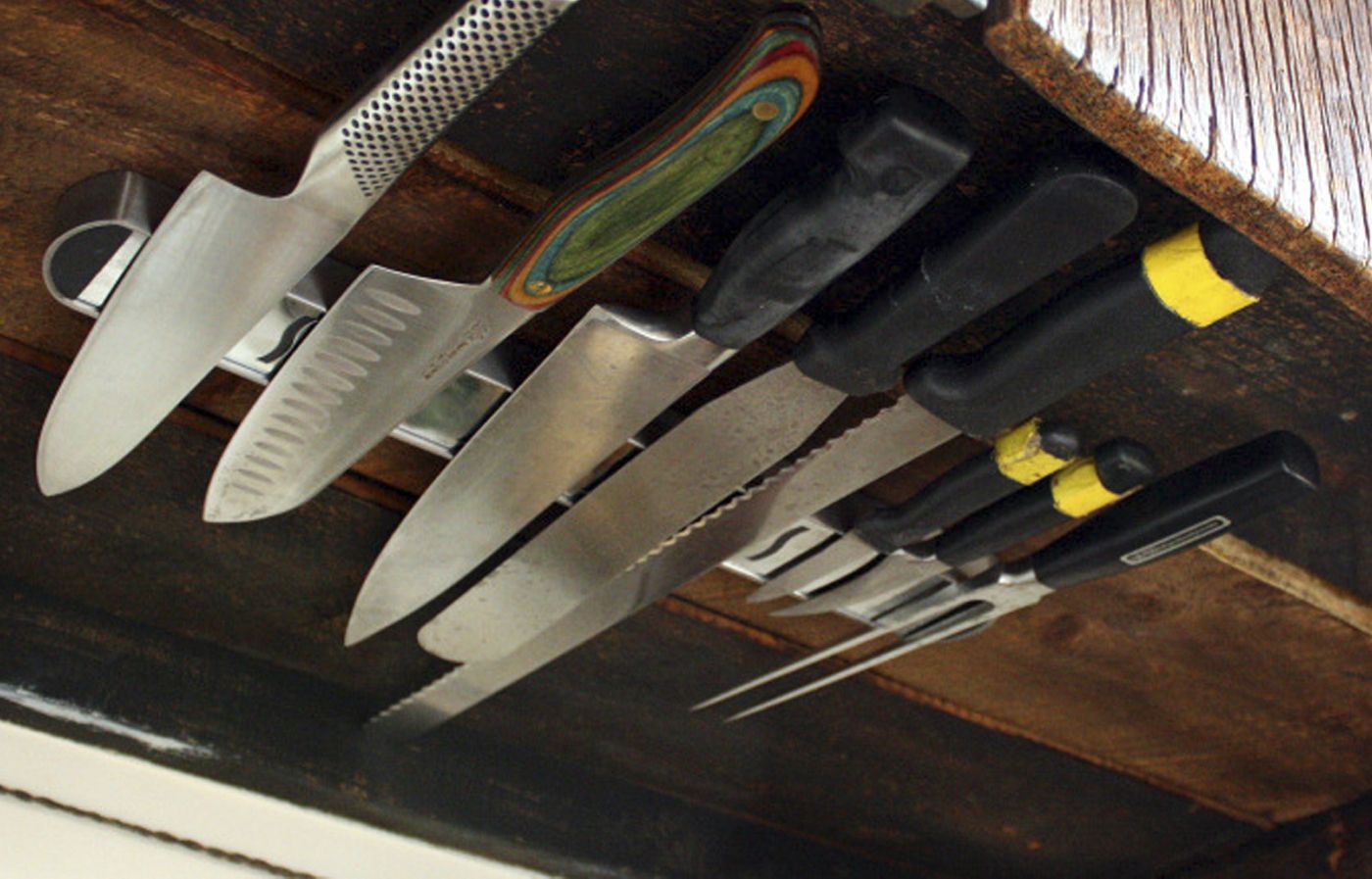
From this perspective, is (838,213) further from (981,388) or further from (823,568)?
(823,568)

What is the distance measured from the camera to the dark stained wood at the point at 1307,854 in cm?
101

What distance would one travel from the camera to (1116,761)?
103cm

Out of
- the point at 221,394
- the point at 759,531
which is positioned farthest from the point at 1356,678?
the point at 221,394

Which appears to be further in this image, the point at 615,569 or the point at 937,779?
the point at 937,779

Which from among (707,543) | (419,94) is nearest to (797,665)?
(707,543)

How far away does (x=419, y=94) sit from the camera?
0.47 meters

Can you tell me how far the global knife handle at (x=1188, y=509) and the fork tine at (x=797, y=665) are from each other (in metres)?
0.13

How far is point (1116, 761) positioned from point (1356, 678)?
8.5 inches

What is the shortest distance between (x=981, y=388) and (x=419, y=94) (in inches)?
10.3

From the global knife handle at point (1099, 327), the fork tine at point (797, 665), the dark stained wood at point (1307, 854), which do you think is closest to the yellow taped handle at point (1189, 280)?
the global knife handle at point (1099, 327)

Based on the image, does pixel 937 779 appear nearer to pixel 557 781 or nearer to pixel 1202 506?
pixel 557 781

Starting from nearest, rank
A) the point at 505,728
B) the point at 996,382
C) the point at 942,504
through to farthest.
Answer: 1. the point at 996,382
2. the point at 942,504
3. the point at 505,728

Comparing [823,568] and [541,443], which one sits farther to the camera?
[823,568]

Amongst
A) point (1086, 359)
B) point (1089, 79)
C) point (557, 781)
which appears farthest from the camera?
point (557, 781)
